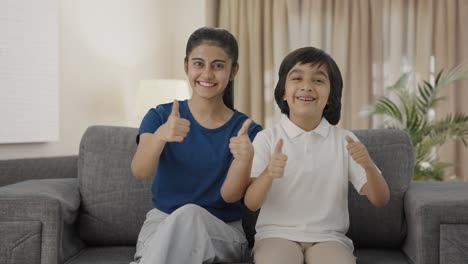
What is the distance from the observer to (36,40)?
12.9ft

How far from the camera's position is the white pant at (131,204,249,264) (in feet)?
6.32

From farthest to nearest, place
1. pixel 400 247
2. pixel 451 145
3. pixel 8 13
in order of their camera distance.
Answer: pixel 451 145, pixel 8 13, pixel 400 247

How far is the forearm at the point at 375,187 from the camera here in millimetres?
2109

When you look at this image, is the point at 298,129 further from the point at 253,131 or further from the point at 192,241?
the point at 192,241

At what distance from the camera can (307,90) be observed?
2227mm

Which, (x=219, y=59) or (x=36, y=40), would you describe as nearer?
(x=219, y=59)

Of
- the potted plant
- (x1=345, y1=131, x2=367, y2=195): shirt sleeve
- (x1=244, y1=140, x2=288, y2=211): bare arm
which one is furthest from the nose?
the potted plant

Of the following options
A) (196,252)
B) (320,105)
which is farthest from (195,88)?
(196,252)

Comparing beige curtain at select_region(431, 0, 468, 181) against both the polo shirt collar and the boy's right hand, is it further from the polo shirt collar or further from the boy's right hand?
the boy's right hand

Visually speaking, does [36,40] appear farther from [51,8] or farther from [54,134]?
[54,134]

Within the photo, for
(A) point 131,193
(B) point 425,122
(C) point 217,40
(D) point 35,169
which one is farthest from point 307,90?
(B) point 425,122

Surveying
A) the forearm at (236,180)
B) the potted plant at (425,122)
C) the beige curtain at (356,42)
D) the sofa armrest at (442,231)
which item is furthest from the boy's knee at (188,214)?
the beige curtain at (356,42)

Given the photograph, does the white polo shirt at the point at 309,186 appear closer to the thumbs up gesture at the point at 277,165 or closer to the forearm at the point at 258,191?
the forearm at the point at 258,191

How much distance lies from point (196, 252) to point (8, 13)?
2197 millimetres
